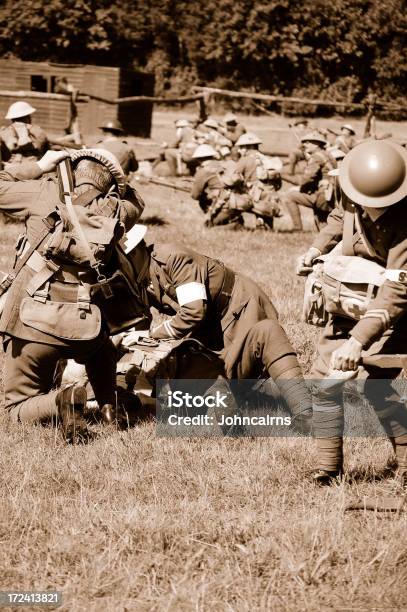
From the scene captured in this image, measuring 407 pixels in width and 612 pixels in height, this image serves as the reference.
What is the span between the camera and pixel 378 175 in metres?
4.62

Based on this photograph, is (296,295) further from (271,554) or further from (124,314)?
(271,554)

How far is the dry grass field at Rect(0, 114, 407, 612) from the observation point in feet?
13.4

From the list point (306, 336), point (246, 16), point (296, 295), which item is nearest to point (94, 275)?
point (306, 336)

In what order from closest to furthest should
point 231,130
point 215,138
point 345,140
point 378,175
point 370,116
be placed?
1. point 378,175
2. point 215,138
3. point 345,140
4. point 231,130
5. point 370,116

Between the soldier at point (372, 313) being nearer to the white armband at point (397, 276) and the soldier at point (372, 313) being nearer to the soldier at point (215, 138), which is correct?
the white armband at point (397, 276)

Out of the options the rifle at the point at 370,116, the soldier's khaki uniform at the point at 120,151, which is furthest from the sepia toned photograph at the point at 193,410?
the rifle at the point at 370,116

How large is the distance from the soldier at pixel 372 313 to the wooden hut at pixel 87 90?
24390 millimetres

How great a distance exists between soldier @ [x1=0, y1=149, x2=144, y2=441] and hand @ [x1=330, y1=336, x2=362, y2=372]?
1721 millimetres

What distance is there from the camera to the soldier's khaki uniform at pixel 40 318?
5.86 m

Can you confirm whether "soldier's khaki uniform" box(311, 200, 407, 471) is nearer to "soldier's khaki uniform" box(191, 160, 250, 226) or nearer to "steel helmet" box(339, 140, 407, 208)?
"steel helmet" box(339, 140, 407, 208)

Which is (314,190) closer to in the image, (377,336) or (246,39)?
(377,336)

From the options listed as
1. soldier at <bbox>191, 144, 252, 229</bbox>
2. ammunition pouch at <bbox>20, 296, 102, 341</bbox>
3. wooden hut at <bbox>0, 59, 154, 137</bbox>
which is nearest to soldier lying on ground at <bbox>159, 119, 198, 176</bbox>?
soldier at <bbox>191, 144, 252, 229</bbox>

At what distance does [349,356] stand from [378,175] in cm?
87

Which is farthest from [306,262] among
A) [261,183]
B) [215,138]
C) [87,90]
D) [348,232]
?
[87,90]
